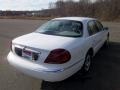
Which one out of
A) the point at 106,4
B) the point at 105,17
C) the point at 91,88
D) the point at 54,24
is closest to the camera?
the point at 91,88

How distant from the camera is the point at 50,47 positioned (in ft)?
12.9

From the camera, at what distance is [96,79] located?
482 cm

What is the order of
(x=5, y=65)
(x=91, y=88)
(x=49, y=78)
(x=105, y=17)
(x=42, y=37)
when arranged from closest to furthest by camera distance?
1. (x=49, y=78)
2. (x=91, y=88)
3. (x=42, y=37)
4. (x=5, y=65)
5. (x=105, y=17)

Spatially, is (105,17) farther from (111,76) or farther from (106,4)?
(111,76)

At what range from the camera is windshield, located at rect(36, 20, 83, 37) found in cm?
490

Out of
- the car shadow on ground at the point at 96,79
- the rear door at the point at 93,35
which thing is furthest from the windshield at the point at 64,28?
the car shadow on ground at the point at 96,79

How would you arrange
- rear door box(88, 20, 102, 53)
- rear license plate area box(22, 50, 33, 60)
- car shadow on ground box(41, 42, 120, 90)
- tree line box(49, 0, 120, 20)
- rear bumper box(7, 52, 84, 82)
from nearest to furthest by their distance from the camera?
rear bumper box(7, 52, 84, 82), rear license plate area box(22, 50, 33, 60), car shadow on ground box(41, 42, 120, 90), rear door box(88, 20, 102, 53), tree line box(49, 0, 120, 20)

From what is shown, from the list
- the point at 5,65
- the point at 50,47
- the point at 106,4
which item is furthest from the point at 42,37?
the point at 106,4

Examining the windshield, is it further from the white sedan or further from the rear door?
the rear door

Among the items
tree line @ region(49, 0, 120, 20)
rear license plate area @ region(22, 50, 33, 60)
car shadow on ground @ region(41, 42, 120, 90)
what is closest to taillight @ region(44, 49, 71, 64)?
rear license plate area @ region(22, 50, 33, 60)

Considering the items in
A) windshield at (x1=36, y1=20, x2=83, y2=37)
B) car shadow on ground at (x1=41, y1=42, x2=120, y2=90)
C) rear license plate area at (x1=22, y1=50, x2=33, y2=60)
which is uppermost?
windshield at (x1=36, y1=20, x2=83, y2=37)

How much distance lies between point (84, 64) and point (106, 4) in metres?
35.1

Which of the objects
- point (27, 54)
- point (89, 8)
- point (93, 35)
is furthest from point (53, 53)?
point (89, 8)

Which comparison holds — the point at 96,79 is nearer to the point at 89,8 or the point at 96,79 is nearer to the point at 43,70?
the point at 43,70
